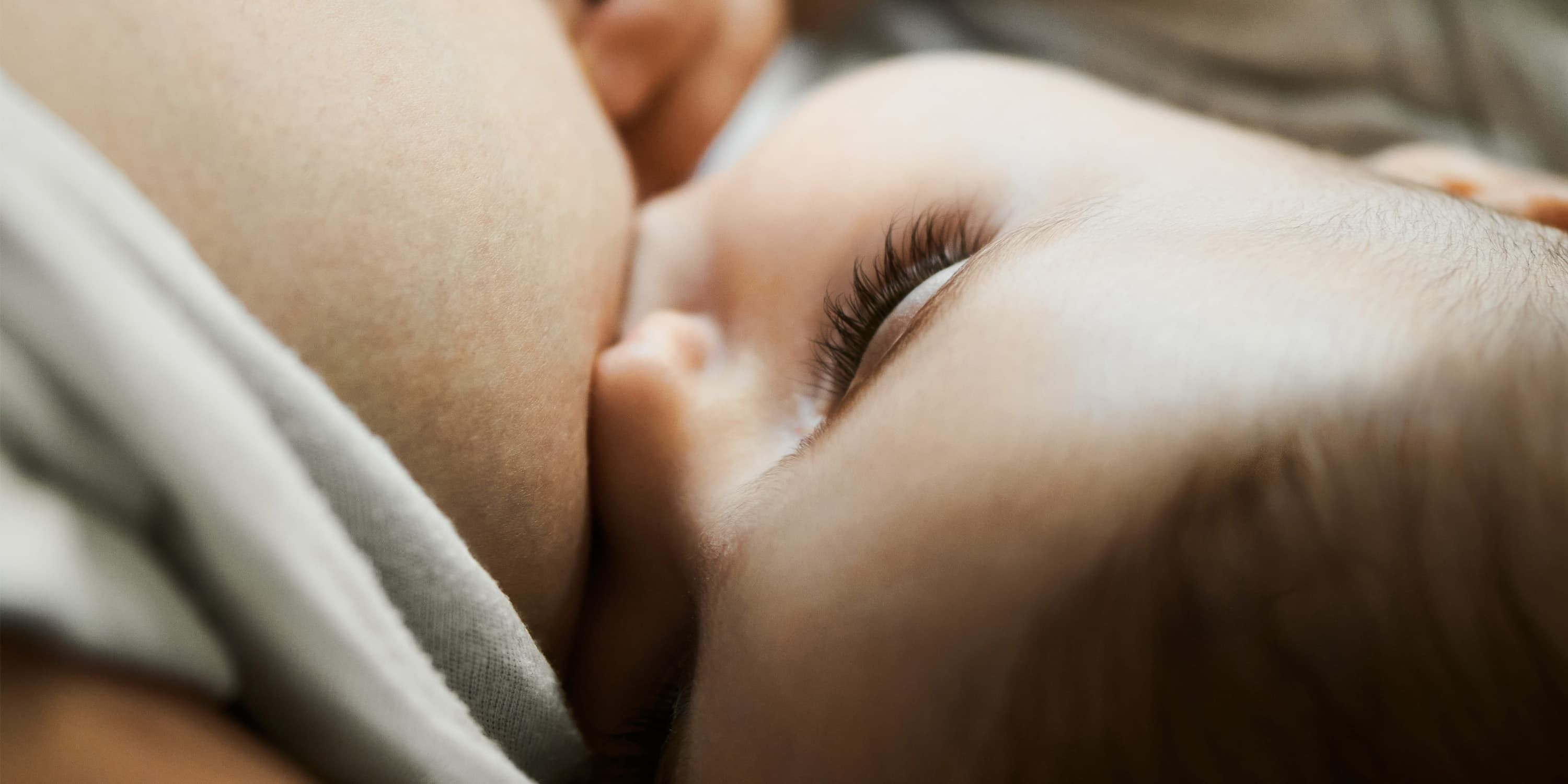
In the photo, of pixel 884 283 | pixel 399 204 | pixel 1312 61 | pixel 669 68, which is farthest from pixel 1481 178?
pixel 399 204

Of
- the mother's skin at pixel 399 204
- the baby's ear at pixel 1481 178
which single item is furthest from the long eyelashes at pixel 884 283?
the baby's ear at pixel 1481 178

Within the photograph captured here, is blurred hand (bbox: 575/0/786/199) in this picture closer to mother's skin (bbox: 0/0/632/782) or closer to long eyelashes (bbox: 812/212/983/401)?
mother's skin (bbox: 0/0/632/782)

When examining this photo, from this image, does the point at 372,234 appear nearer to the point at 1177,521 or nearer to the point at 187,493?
the point at 187,493

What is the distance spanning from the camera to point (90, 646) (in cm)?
29

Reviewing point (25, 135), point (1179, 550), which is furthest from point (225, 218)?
point (1179, 550)

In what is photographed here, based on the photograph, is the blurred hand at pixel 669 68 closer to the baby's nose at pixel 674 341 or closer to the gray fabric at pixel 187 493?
the baby's nose at pixel 674 341

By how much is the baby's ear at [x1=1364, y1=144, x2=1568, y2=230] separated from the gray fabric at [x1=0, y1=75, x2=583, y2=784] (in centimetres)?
64

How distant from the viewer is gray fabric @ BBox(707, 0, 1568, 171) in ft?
2.92

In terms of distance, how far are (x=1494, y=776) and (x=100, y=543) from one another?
1.73ft

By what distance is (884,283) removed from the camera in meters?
0.53

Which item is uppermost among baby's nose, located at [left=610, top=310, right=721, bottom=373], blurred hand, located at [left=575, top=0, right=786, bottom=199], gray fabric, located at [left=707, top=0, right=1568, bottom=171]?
gray fabric, located at [left=707, top=0, right=1568, bottom=171]

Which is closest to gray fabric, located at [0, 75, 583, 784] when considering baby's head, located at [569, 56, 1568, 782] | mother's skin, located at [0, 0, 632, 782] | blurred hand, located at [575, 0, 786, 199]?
mother's skin, located at [0, 0, 632, 782]

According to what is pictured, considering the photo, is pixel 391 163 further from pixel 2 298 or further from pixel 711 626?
pixel 711 626

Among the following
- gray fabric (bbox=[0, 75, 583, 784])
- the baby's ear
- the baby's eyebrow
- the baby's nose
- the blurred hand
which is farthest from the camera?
the blurred hand
